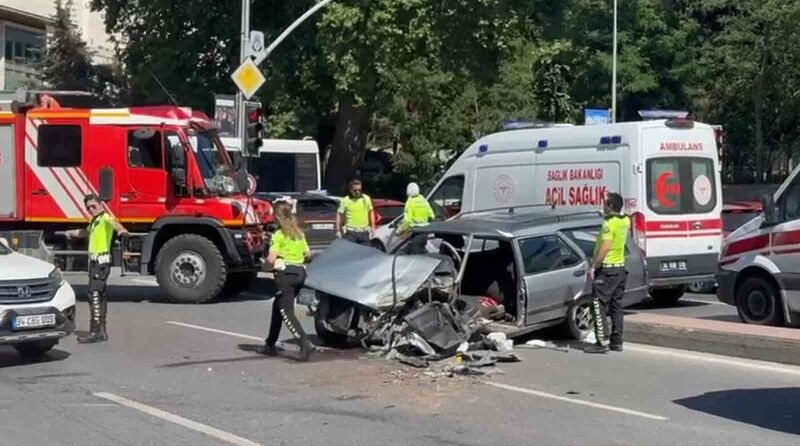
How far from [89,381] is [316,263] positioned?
3.23 m

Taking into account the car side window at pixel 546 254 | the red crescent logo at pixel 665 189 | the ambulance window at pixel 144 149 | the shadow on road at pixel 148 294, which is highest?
the ambulance window at pixel 144 149

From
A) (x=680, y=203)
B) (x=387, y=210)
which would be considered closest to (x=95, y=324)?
(x=680, y=203)

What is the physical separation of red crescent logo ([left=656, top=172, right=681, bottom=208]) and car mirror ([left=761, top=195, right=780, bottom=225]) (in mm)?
1879

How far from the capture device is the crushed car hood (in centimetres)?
Result: 1323

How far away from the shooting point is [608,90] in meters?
47.9

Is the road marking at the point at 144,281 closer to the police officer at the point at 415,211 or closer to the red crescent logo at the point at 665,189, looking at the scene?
the police officer at the point at 415,211

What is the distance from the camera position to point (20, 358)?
44.3 feet

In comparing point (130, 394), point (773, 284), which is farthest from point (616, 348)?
point (130, 394)

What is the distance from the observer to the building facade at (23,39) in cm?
5578

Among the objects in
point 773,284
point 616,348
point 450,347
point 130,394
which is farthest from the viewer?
point 773,284

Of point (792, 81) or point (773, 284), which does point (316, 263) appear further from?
point (792, 81)

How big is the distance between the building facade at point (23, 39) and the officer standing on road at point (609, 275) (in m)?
43.6

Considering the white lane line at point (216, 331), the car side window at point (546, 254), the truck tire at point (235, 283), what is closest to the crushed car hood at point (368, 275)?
the car side window at point (546, 254)

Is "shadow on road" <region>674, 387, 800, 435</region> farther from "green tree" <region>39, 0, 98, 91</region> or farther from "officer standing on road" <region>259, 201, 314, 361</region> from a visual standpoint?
"green tree" <region>39, 0, 98, 91</region>
